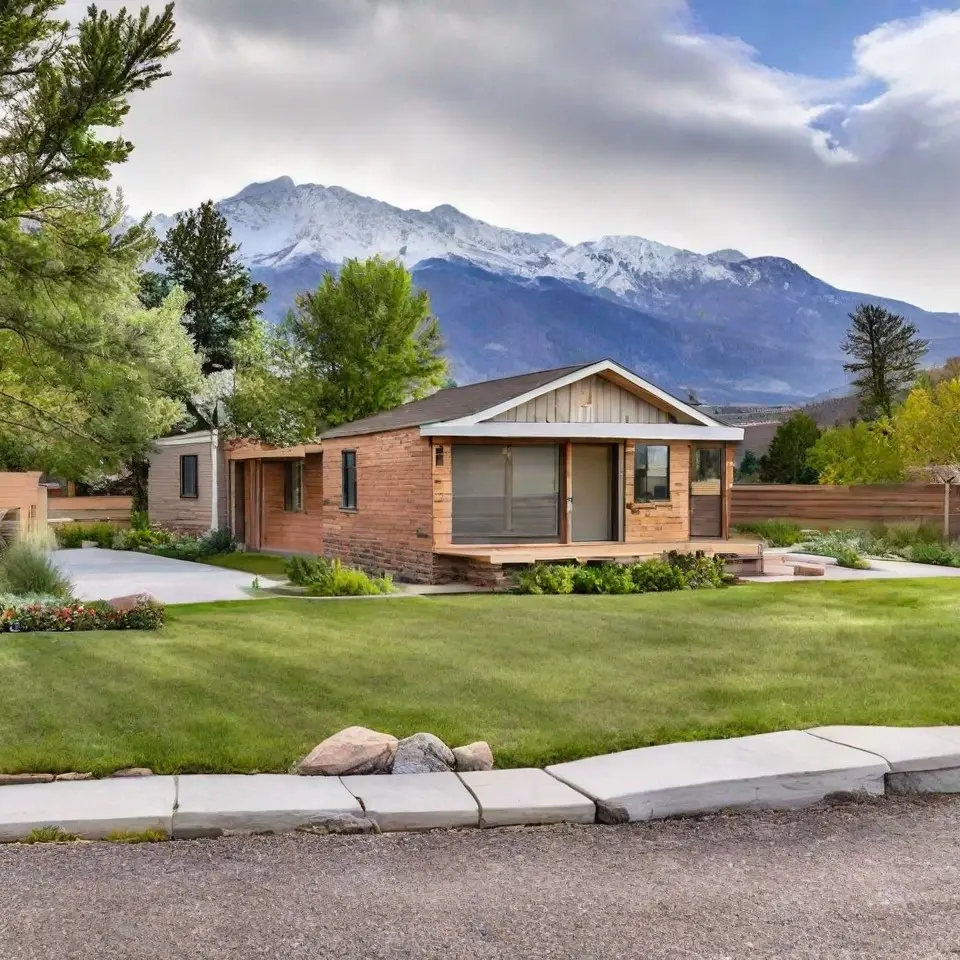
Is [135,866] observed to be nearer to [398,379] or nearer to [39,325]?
[39,325]

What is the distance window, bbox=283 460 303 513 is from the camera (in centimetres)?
2609

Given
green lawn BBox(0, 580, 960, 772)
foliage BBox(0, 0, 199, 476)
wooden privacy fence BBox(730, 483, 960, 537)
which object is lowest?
green lawn BBox(0, 580, 960, 772)

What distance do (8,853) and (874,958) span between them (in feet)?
12.7

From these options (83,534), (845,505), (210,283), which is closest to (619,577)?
(845,505)

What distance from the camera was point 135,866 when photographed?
483 centimetres

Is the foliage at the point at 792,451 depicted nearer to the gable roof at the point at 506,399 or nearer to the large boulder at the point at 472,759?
the gable roof at the point at 506,399

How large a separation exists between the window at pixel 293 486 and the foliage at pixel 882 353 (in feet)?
111

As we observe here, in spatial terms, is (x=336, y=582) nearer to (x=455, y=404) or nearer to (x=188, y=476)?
(x=455, y=404)

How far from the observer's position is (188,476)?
101 ft

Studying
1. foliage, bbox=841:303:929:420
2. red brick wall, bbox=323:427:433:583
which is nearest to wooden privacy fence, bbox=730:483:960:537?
red brick wall, bbox=323:427:433:583

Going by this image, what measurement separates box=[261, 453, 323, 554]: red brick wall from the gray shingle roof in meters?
2.80

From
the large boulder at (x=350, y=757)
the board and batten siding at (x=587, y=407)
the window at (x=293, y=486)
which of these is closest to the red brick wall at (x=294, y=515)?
the window at (x=293, y=486)

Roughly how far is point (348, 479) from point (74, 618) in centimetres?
1051

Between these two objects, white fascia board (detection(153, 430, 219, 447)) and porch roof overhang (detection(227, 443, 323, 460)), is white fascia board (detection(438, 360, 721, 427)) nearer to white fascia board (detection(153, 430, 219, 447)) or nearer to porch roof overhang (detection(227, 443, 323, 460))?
porch roof overhang (detection(227, 443, 323, 460))
